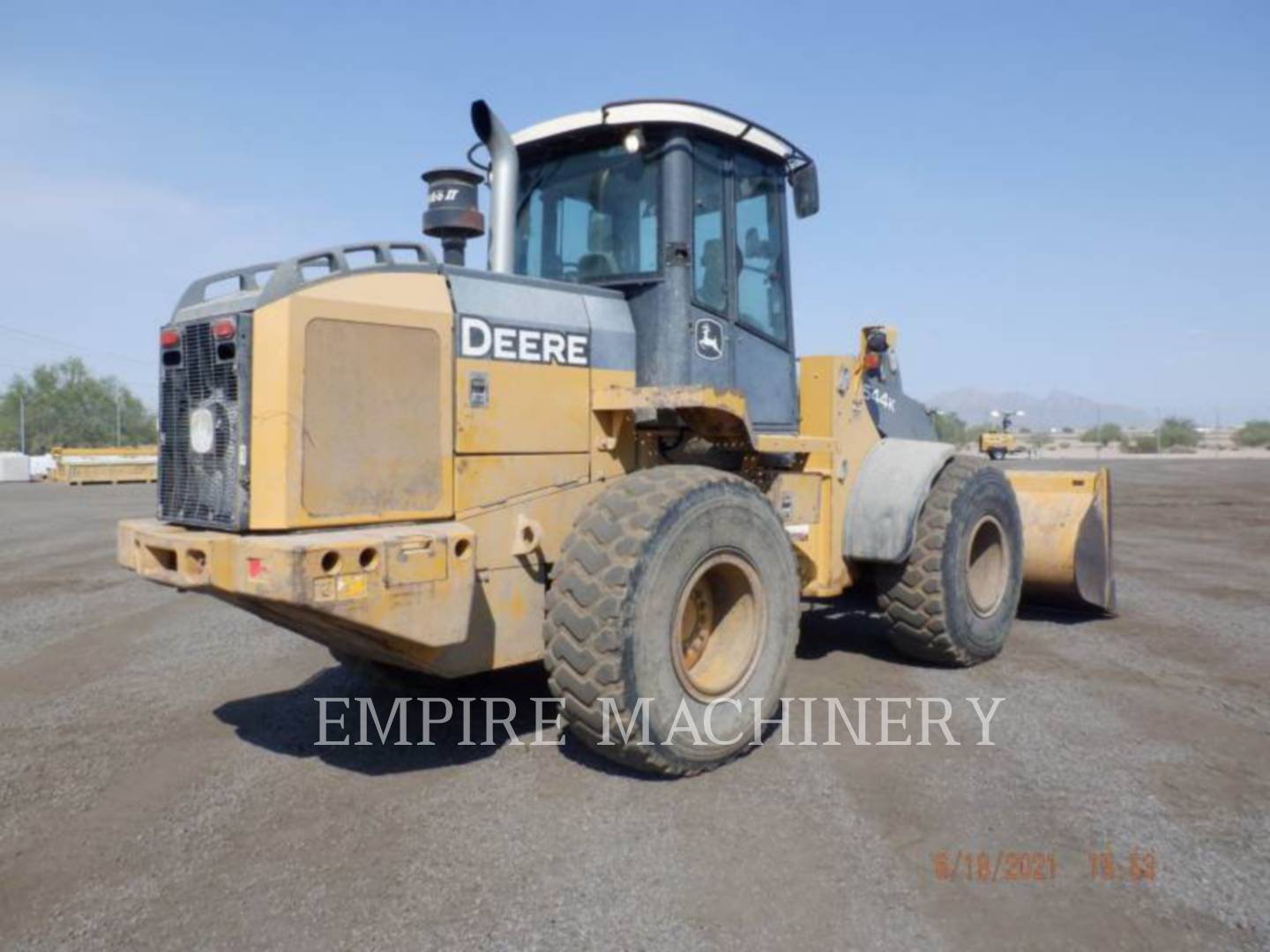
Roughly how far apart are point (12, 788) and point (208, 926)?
188cm

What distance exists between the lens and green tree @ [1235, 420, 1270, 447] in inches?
3059

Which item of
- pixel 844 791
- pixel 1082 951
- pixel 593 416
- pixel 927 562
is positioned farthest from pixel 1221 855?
pixel 593 416

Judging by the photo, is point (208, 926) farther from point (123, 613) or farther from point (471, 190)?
point (123, 613)

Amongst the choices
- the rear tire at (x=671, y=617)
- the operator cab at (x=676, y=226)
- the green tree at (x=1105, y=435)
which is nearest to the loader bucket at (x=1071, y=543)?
the operator cab at (x=676, y=226)

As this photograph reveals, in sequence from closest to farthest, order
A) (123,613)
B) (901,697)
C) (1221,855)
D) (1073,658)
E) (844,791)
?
(1221,855) < (844,791) < (901,697) < (1073,658) < (123,613)

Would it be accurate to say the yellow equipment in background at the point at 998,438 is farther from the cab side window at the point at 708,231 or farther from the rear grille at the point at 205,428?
the rear grille at the point at 205,428

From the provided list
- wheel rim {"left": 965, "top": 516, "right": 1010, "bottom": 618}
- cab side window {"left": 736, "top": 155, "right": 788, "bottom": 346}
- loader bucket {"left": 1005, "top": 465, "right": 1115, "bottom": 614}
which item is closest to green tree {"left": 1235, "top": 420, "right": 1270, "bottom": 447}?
loader bucket {"left": 1005, "top": 465, "right": 1115, "bottom": 614}

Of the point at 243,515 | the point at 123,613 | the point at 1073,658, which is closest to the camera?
the point at 243,515

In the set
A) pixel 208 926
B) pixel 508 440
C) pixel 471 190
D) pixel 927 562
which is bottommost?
pixel 208 926

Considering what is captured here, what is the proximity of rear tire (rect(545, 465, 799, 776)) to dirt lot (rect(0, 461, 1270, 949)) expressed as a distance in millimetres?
273

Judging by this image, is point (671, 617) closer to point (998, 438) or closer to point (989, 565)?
point (989, 565)

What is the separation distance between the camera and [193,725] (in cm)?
532

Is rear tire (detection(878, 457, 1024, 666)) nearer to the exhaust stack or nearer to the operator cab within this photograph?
the operator cab

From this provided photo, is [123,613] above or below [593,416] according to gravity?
below
